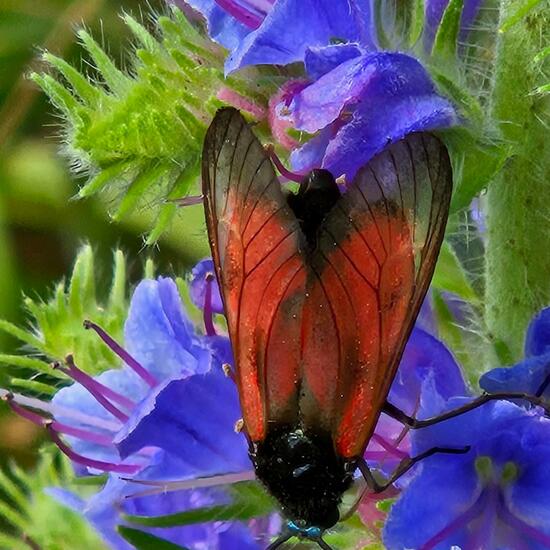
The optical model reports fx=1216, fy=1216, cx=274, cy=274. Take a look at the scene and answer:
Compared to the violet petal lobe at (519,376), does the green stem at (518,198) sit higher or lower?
higher

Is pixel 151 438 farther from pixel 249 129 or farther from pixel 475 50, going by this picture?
pixel 475 50

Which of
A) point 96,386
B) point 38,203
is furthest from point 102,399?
point 38,203

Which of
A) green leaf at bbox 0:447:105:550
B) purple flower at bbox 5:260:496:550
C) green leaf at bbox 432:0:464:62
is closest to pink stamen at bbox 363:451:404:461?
purple flower at bbox 5:260:496:550

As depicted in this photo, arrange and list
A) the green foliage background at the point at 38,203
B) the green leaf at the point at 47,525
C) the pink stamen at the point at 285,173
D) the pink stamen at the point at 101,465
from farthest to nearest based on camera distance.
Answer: the green foliage background at the point at 38,203 → the green leaf at the point at 47,525 → the pink stamen at the point at 101,465 → the pink stamen at the point at 285,173

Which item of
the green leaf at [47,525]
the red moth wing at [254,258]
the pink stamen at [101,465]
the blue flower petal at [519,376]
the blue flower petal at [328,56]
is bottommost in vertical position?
the green leaf at [47,525]

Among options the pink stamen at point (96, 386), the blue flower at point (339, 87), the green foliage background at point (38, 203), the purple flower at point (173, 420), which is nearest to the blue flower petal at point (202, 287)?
the purple flower at point (173, 420)

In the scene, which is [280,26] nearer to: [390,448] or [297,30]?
[297,30]

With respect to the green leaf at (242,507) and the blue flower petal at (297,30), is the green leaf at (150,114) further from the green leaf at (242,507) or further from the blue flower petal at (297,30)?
the green leaf at (242,507)

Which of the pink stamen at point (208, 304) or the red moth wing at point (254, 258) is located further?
the pink stamen at point (208, 304)
